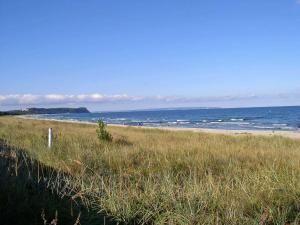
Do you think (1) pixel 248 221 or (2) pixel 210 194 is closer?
(1) pixel 248 221

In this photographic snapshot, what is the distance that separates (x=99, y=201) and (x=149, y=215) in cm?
94

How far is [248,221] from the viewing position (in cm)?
529

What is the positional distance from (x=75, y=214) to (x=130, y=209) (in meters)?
0.67

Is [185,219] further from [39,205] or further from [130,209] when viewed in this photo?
[39,205]

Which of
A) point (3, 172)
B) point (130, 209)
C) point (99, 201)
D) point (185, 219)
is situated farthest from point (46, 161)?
point (185, 219)

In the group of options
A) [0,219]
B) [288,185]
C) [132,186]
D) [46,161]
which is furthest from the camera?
[46,161]

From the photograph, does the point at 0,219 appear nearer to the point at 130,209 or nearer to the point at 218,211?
the point at 130,209

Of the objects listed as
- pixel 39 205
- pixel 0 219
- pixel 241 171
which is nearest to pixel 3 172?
pixel 39 205

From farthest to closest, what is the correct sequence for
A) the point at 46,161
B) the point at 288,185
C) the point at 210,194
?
the point at 46,161
the point at 288,185
the point at 210,194

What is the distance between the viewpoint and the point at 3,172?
22.3ft

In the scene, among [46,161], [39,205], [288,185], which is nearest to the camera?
[39,205]

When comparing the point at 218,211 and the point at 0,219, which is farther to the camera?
the point at 218,211

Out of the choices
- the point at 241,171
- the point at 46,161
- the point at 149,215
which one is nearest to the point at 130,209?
the point at 149,215

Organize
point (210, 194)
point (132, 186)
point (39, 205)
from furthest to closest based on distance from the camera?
1. point (132, 186)
2. point (210, 194)
3. point (39, 205)
